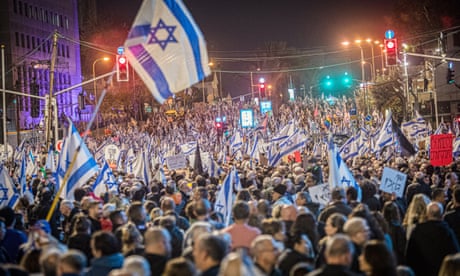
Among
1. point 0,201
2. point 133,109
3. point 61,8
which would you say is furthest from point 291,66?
point 0,201

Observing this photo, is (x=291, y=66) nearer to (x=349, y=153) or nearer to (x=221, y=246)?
(x=349, y=153)

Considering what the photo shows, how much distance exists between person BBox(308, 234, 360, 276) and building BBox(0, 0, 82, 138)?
62992 mm

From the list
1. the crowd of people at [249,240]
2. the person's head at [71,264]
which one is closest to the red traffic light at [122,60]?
the crowd of people at [249,240]

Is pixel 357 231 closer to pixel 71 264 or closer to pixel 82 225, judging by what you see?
pixel 71 264

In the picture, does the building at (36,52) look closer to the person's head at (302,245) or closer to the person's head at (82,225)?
the person's head at (82,225)

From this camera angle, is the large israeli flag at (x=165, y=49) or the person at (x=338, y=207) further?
the large israeli flag at (x=165, y=49)

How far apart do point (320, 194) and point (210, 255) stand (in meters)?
6.82

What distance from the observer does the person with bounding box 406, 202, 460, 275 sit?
28.8 feet

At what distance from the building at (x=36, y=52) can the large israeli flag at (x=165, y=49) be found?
2250 inches

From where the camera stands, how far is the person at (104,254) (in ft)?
24.6

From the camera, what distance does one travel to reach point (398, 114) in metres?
66.8

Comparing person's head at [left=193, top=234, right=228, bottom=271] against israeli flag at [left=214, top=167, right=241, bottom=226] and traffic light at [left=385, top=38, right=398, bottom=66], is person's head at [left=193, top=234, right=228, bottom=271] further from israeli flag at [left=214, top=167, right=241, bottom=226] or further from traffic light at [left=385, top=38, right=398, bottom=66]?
traffic light at [left=385, top=38, right=398, bottom=66]

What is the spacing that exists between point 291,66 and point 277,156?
87498mm

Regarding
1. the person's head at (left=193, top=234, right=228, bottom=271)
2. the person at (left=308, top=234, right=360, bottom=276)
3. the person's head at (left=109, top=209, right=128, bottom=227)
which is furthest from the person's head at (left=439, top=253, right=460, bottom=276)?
the person's head at (left=109, top=209, right=128, bottom=227)
